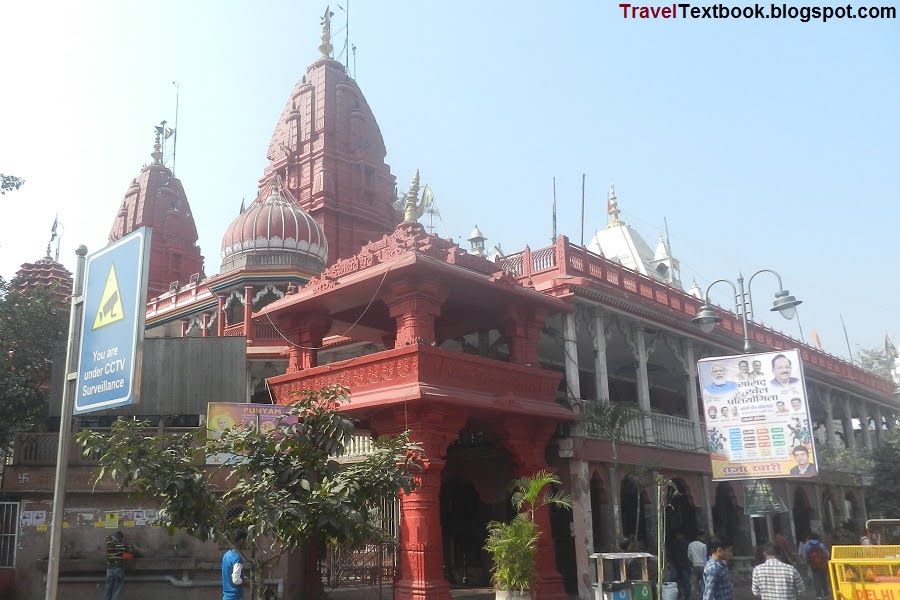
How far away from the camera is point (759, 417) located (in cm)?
1230

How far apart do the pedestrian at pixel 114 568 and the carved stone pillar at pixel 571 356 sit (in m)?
9.35

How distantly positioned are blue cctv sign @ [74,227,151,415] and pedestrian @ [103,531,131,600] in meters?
8.21

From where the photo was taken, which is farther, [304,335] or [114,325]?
[304,335]

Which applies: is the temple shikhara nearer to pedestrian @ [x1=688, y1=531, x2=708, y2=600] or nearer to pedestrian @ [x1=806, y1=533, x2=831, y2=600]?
pedestrian @ [x1=688, y1=531, x2=708, y2=600]

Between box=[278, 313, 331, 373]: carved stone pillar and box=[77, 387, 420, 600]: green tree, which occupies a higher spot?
box=[278, 313, 331, 373]: carved stone pillar

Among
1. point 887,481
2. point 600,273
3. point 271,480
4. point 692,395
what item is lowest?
point 271,480

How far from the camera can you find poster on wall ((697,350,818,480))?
12000mm

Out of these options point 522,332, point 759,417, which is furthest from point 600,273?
point 759,417

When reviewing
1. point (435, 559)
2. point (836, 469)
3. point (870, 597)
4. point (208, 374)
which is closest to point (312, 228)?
point (208, 374)

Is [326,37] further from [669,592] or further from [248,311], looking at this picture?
[669,592]

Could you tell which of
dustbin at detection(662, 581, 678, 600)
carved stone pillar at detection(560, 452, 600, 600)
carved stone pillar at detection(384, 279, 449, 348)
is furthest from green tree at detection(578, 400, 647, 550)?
carved stone pillar at detection(384, 279, 449, 348)

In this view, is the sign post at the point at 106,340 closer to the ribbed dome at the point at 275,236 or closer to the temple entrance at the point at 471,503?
the temple entrance at the point at 471,503

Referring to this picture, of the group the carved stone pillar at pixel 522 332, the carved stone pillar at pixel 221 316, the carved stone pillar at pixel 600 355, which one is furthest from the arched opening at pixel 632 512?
the carved stone pillar at pixel 221 316

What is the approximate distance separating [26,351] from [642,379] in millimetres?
16521
